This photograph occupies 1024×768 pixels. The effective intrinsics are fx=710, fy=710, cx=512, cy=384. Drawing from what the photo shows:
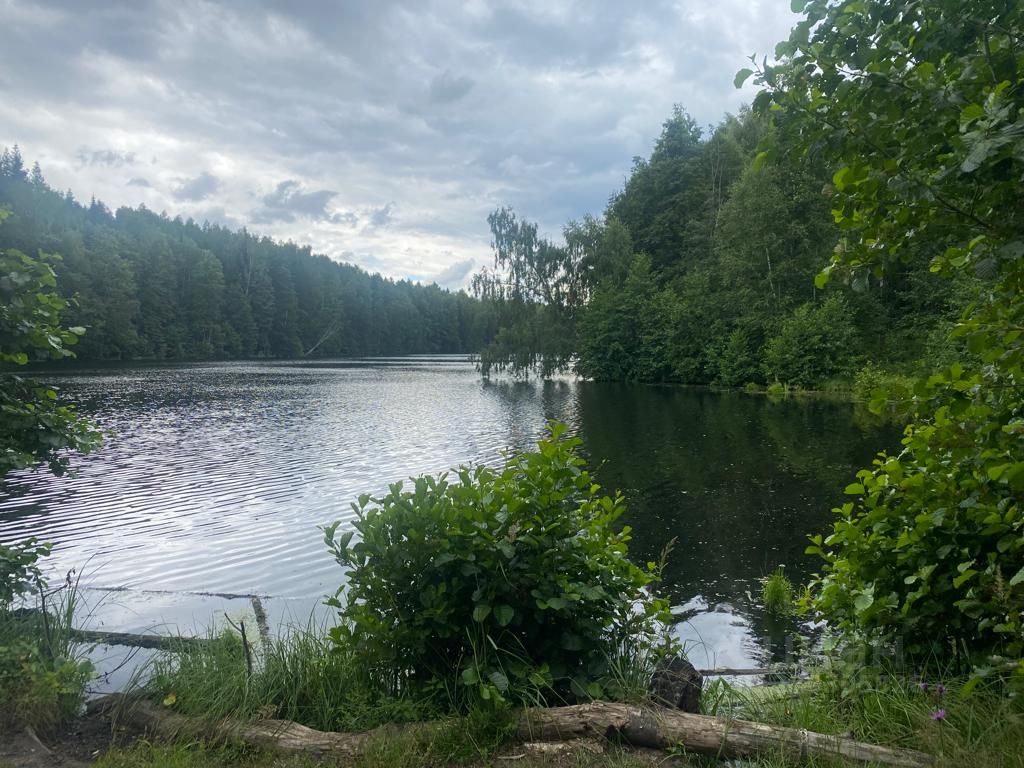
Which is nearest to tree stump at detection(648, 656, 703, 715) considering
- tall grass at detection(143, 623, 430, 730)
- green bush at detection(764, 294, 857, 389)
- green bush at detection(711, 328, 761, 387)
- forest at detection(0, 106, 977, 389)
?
tall grass at detection(143, 623, 430, 730)

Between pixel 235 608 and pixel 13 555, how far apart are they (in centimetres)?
379

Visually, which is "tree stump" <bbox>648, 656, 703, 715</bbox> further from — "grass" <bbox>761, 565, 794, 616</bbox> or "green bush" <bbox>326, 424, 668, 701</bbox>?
"grass" <bbox>761, 565, 794, 616</bbox>

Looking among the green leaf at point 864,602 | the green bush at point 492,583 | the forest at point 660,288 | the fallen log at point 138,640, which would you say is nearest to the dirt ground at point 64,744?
the fallen log at point 138,640

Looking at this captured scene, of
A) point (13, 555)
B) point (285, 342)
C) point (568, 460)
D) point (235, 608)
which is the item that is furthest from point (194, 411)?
point (285, 342)

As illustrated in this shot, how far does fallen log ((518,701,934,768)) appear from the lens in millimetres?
3143

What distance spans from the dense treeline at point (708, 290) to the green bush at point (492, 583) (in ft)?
106

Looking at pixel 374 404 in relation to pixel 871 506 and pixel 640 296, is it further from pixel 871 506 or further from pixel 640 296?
pixel 871 506

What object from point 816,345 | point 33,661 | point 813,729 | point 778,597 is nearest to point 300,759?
point 33,661

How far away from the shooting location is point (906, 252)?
9.58 ft

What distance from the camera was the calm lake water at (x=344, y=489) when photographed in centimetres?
915

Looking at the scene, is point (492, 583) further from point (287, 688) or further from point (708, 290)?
point (708, 290)

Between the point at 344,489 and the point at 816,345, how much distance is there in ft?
104

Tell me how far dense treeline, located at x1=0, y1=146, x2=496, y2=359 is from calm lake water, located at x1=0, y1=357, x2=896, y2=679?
22.3 m

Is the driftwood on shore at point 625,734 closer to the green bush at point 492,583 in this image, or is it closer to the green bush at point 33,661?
the green bush at point 492,583
